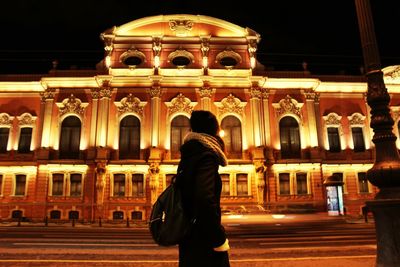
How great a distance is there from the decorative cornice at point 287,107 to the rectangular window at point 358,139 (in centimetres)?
543

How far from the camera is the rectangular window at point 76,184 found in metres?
27.6

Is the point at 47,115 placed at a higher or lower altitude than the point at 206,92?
lower

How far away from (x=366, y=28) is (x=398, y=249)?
3.93 metres

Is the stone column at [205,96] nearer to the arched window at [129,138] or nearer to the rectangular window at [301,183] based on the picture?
the arched window at [129,138]

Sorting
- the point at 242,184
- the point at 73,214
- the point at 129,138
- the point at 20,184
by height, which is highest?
the point at 129,138

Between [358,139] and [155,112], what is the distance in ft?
59.1

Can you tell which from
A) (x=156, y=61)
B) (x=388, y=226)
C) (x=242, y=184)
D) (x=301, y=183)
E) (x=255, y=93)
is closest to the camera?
(x=388, y=226)

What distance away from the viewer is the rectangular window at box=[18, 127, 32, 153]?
29141 mm

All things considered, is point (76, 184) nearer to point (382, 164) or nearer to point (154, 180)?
point (154, 180)

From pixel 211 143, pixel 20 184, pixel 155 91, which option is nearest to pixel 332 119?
pixel 155 91

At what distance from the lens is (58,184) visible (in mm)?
27688

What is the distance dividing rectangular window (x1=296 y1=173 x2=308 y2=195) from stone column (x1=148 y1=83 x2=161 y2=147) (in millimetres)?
11843

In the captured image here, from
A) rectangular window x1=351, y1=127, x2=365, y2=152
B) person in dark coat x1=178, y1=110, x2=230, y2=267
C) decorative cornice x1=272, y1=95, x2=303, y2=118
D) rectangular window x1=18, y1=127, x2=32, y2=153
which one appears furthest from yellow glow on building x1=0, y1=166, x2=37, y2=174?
person in dark coat x1=178, y1=110, x2=230, y2=267

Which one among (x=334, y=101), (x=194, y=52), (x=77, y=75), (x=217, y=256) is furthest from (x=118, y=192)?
(x=217, y=256)
